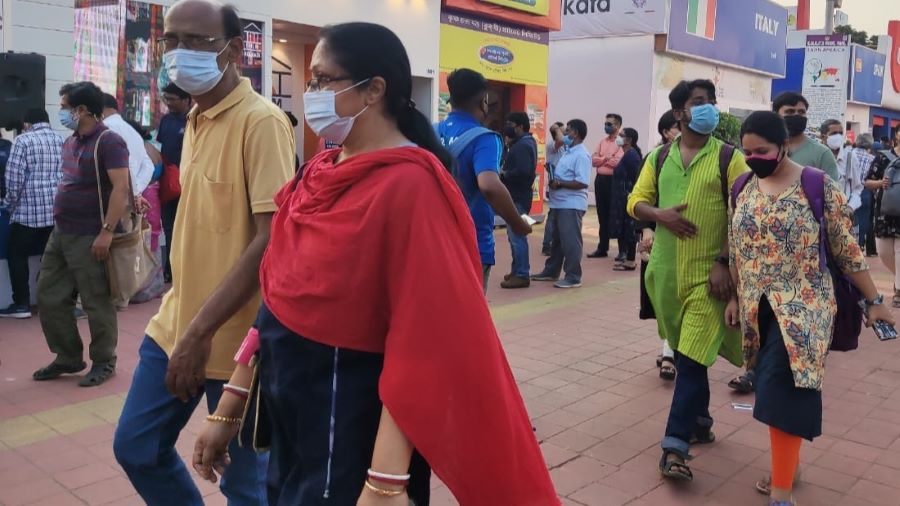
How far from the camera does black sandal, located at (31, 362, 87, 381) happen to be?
216 inches

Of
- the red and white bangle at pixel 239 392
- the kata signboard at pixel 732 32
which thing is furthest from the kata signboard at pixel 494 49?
the red and white bangle at pixel 239 392

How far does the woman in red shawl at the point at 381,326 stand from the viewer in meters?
1.71

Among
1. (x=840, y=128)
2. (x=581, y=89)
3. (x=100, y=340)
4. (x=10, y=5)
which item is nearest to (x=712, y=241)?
(x=100, y=340)

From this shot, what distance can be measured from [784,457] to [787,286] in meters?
0.75

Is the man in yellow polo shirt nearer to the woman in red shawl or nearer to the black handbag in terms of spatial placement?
the black handbag

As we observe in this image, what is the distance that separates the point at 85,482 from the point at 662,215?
3046mm

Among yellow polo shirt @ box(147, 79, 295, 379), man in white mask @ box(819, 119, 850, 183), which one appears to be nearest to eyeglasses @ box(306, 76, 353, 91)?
yellow polo shirt @ box(147, 79, 295, 379)

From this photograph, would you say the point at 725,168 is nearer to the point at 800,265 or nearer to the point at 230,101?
the point at 800,265

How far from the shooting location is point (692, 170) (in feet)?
14.2

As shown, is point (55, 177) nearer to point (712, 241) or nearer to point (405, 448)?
point (712, 241)

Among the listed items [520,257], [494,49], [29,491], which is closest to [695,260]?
[29,491]

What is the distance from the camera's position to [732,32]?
22.1 metres

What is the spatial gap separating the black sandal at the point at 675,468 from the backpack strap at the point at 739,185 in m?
1.23

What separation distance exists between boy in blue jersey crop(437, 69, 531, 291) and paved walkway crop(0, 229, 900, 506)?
44.8 inches
